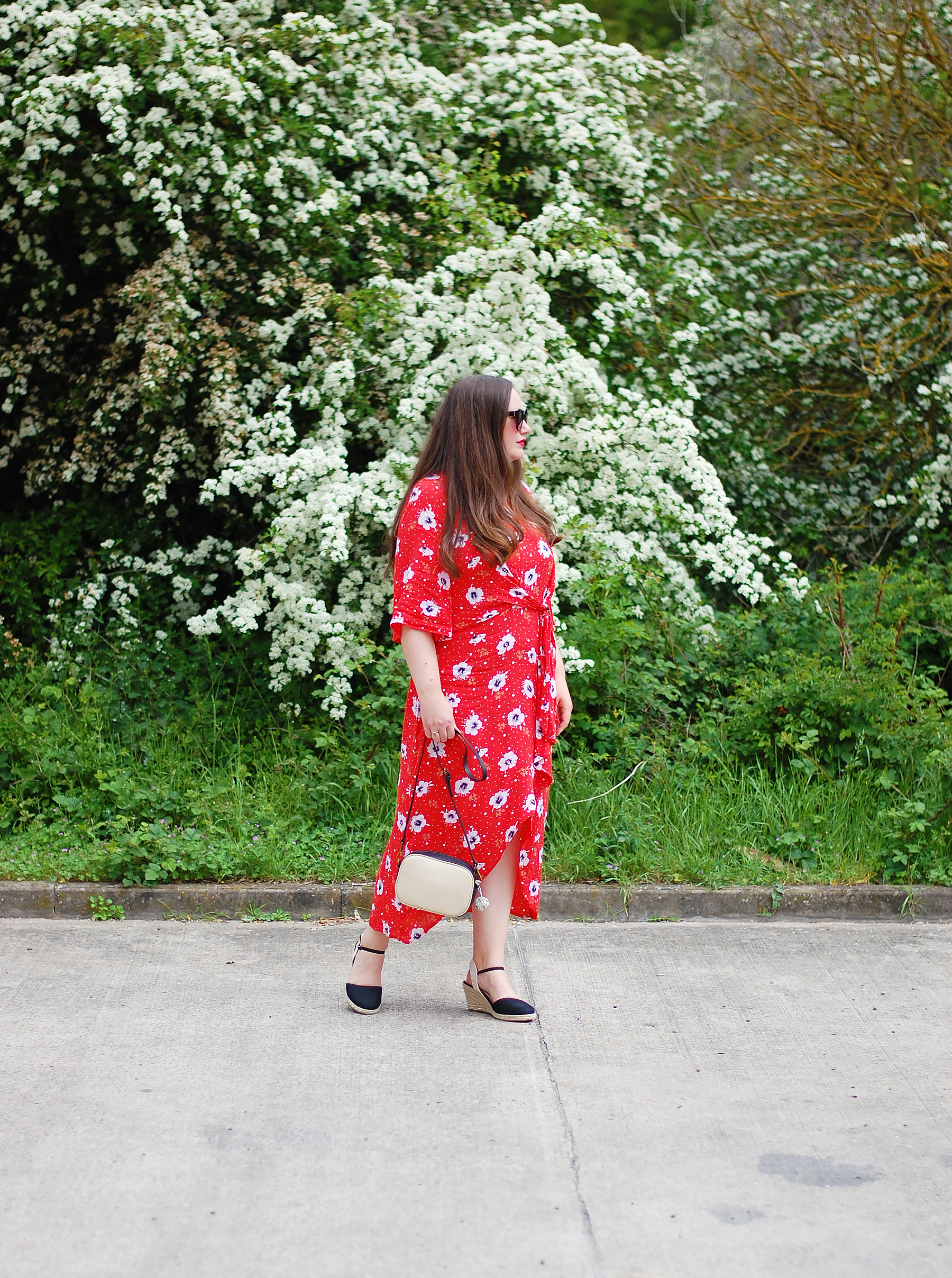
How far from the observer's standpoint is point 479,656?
131 inches

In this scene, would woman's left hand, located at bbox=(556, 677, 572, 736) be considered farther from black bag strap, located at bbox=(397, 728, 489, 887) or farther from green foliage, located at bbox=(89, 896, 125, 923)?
green foliage, located at bbox=(89, 896, 125, 923)

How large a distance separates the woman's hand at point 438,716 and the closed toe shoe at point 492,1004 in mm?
743

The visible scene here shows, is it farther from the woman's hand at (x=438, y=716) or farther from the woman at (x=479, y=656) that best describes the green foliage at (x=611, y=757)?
the woman's hand at (x=438, y=716)

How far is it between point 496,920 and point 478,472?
1.24m

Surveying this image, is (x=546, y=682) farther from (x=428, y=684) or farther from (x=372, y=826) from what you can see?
(x=372, y=826)

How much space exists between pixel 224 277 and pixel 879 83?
4011mm

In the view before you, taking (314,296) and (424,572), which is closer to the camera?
(424,572)

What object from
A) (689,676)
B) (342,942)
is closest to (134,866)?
(342,942)

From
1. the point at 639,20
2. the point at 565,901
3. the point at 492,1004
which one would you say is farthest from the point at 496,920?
the point at 639,20

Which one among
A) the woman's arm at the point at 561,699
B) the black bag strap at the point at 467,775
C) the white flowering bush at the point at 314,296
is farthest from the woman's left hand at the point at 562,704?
the white flowering bush at the point at 314,296

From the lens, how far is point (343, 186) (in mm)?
5902

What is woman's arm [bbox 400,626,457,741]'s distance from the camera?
10.5 feet

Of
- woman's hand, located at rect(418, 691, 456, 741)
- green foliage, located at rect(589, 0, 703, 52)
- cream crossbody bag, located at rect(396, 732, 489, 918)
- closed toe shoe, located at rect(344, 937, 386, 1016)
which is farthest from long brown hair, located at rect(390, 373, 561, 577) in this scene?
green foliage, located at rect(589, 0, 703, 52)

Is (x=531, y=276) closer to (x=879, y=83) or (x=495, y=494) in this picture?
(x=495, y=494)
